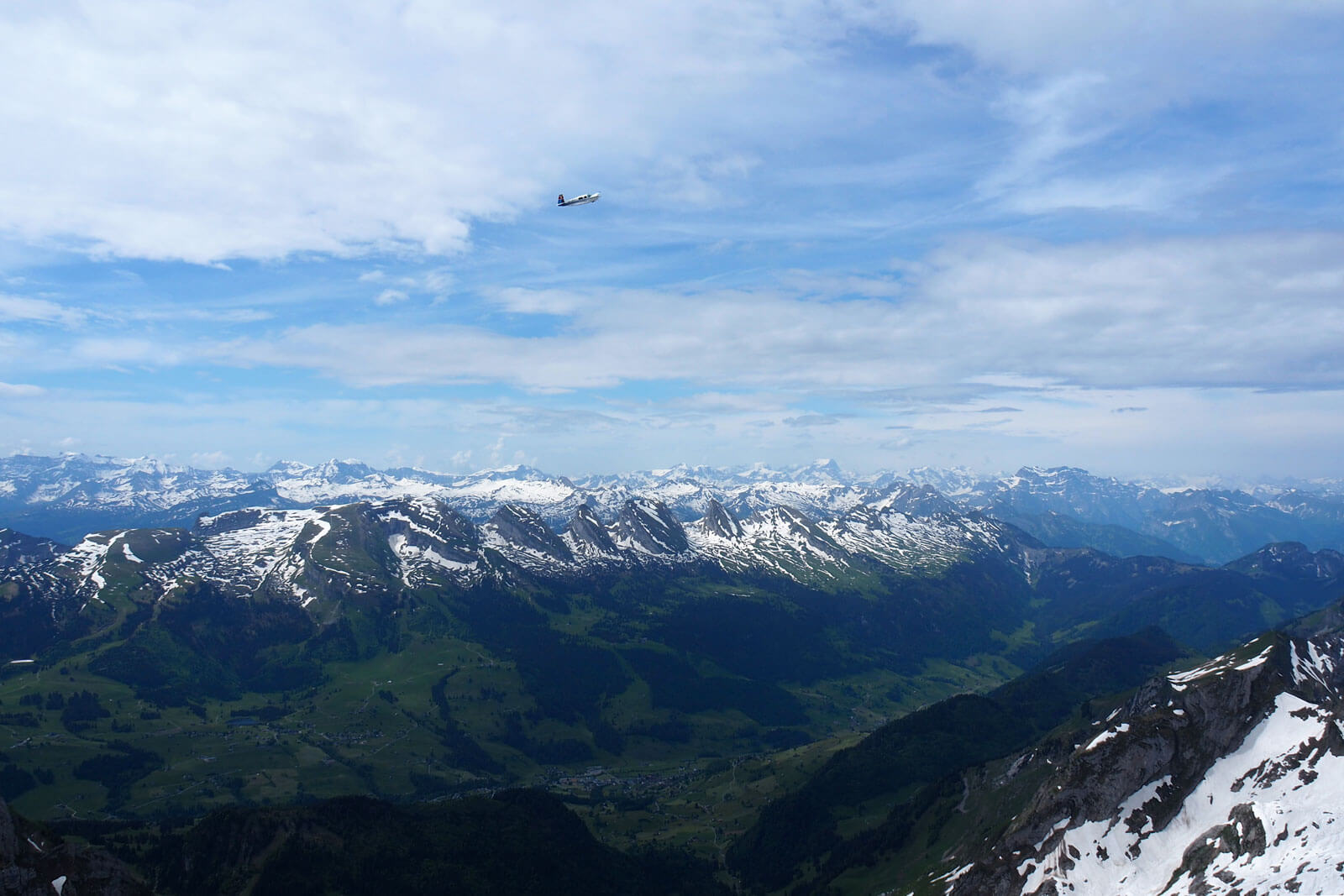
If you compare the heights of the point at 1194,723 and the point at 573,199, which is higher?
the point at 573,199

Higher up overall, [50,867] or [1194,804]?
[50,867]

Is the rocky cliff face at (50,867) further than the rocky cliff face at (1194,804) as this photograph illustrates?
No

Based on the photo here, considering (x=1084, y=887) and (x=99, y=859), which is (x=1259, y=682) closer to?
(x=1084, y=887)

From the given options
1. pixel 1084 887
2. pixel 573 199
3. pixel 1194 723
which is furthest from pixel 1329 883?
pixel 573 199

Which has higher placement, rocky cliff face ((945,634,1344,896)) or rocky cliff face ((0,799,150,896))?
rocky cliff face ((0,799,150,896))

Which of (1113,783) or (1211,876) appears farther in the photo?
(1113,783)

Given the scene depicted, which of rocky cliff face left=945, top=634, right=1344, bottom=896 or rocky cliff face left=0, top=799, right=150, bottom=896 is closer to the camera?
rocky cliff face left=0, top=799, right=150, bottom=896

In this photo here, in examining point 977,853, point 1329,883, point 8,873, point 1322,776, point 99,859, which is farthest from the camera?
point 977,853

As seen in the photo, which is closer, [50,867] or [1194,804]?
[50,867]

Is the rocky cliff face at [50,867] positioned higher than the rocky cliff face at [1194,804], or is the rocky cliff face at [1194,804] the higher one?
the rocky cliff face at [50,867]

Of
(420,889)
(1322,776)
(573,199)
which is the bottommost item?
(420,889)

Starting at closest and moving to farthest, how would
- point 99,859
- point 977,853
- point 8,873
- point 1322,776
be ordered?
point 8,873
point 1322,776
point 99,859
point 977,853
